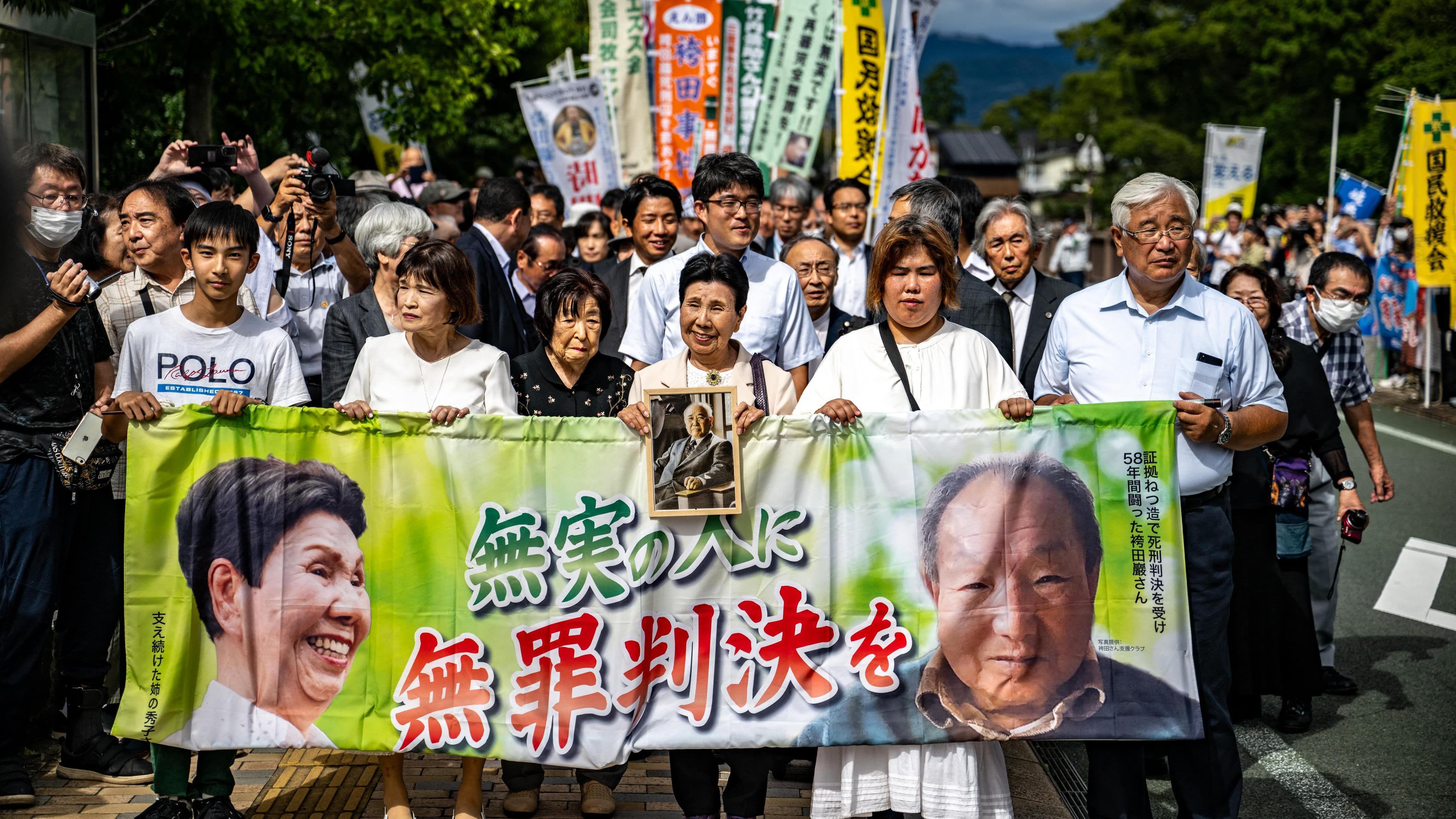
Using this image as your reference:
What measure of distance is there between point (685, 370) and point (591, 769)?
1434 mm

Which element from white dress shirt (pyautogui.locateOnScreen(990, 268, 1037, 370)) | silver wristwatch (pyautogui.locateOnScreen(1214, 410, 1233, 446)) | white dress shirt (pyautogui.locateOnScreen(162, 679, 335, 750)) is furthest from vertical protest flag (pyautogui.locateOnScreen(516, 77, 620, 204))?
silver wristwatch (pyautogui.locateOnScreen(1214, 410, 1233, 446))

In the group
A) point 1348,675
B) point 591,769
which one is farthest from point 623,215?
point 1348,675

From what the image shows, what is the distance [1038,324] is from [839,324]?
997 mm

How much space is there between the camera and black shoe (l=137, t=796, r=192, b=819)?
4.17m

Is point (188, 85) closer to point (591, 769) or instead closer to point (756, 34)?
point (756, 34)

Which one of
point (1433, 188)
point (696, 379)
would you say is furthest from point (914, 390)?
point (1433, 188)

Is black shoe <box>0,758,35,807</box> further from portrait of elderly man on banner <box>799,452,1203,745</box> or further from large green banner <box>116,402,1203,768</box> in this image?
portrait of elderly man on banner <box>799,452,1203,745</box>

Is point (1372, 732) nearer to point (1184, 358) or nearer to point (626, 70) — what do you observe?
point (1184, 358)

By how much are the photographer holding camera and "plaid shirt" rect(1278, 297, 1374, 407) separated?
14.8 feet

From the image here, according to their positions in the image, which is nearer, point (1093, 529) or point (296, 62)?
point (1093, 529)

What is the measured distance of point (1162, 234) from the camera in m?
4.15

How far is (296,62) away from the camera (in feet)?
40.5

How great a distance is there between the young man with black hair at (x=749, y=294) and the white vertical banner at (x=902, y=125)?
12.8 ft

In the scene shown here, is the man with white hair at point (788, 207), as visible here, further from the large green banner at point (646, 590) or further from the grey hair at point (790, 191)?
the large green banner at point (646, 590)
